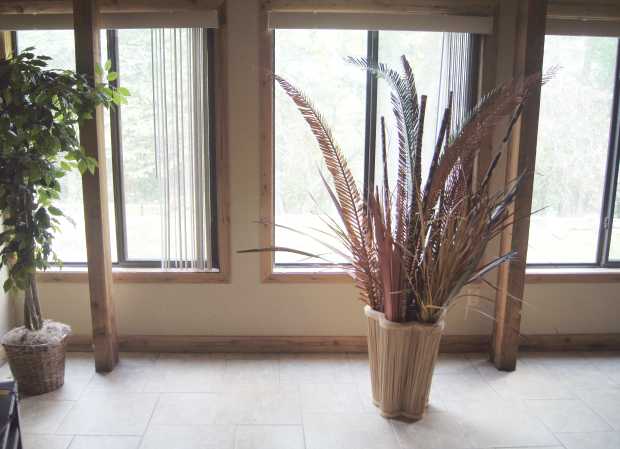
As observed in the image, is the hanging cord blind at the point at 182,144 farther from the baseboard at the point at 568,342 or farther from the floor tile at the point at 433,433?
the baseboard at the point at 568,342

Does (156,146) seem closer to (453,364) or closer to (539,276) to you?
(453,364)

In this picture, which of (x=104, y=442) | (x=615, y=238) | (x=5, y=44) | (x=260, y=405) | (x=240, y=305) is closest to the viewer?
(x=104, y=442)

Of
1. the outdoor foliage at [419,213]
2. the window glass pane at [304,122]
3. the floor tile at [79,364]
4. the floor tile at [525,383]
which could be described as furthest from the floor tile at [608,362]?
the floor tile at [79,364]

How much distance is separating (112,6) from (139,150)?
2.84 ft

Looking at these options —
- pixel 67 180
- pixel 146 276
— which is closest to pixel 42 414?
pixel 146 276

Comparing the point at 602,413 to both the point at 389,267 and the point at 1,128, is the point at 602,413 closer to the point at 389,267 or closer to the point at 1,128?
the point at 389,267

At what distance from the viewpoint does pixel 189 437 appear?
7.24ft

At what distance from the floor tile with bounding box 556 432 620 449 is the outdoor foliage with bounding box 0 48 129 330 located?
283cm

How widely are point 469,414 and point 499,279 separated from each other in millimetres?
907

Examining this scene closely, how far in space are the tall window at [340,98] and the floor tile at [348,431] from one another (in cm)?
112

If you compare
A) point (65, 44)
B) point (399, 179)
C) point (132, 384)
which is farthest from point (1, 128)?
point (399, 179)

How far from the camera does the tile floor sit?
7.24ft

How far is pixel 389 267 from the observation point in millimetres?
2203

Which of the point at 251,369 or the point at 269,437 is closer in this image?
the point at 269,437
